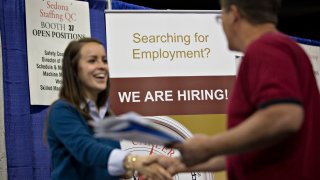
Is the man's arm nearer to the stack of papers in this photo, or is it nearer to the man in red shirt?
Result: the man in red shirt

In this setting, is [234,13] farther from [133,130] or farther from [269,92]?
[133,130]

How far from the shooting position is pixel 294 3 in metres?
8.77

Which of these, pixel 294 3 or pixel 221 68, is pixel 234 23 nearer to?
pixel 221 68

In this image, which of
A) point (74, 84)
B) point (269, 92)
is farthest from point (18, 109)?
point (269, 92)

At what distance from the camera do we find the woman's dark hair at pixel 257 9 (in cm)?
182

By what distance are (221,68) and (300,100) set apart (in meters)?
3.30

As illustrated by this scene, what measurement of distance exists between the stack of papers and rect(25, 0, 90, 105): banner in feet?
8.41

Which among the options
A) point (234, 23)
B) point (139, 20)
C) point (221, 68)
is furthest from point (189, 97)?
point (234, 23)

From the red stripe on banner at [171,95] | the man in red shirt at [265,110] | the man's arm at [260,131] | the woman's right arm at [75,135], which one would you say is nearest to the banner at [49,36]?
the red stripe on banner at [171,95]

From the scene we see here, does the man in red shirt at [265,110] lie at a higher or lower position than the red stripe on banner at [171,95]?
higher

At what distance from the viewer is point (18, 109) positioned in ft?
14.2

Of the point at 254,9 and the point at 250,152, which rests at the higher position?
the point at 254,9

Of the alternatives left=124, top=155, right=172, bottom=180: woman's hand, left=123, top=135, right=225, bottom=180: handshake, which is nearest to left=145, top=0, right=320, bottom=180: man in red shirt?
left=123, top=135, right=225, bottom=180: handshake

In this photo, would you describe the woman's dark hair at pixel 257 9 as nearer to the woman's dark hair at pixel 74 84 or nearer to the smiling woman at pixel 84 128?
the smiling woman at pixel 84 128
